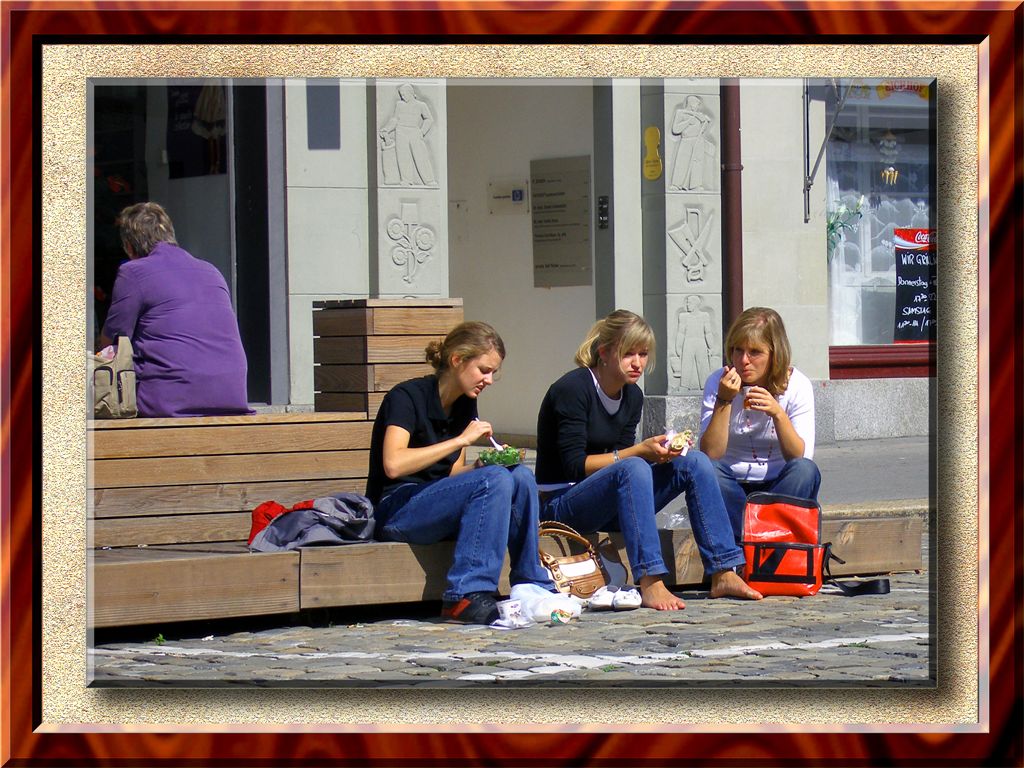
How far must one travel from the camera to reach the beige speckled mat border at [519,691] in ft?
13.6

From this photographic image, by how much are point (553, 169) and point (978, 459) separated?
9.44 metres

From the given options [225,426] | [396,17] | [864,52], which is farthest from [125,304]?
[864,52]

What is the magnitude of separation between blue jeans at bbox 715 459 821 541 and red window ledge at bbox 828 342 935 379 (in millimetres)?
6753

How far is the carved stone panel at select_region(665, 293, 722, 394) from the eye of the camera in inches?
498

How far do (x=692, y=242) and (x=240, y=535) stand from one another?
6404mm

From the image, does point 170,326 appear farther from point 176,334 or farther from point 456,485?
point 456,485

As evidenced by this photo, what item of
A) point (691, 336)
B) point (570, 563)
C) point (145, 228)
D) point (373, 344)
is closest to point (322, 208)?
point (691, 336)

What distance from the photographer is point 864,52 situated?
13.9 ft

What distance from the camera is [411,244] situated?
1147 centimetres

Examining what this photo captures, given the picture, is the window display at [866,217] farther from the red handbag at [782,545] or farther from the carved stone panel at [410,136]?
the red handbag at [782,545]

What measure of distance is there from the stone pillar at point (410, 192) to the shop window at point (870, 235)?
3800 millimetres

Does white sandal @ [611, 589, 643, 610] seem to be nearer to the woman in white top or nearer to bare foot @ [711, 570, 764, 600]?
bare foot @ [711, 570, 764, 600]

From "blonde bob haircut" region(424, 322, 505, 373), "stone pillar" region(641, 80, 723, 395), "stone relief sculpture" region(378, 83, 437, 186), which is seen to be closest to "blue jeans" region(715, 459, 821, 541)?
"blonde bob haircut" region(424, 322, 505, 373)

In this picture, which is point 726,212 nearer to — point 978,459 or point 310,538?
point 310,538
